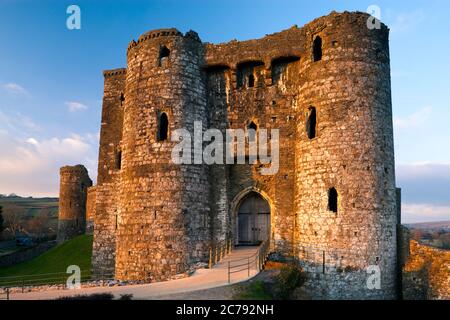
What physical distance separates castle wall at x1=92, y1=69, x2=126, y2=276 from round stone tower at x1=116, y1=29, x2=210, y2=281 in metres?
4.56

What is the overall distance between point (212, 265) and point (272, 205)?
164 inches

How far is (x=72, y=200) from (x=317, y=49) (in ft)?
108

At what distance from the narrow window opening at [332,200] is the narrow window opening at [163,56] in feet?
32.2

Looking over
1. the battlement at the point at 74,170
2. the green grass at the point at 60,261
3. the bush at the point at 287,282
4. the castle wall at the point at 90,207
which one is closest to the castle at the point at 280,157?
the bush at the point at 287,282

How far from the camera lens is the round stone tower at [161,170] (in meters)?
18.4

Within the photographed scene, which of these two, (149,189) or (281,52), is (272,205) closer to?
(149,189)

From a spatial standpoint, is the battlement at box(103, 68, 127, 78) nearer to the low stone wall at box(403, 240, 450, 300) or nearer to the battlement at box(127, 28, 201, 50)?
the battlement at box(127, 28, 201, 50)

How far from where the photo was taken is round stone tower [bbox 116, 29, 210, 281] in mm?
18422

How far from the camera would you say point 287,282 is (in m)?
15.7

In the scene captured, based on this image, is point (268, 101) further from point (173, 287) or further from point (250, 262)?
point (173, 287)

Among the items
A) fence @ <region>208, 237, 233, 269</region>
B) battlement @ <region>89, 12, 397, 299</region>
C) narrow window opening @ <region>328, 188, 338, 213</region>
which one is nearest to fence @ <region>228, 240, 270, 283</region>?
fence @ <region>208, 237, 233, 269</region>

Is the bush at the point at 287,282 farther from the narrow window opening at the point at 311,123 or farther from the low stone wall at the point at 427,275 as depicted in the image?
the narrow window opening at the point at 311,123

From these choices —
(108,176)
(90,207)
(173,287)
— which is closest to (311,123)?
(173,287)

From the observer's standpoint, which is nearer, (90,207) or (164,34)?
(164,34)
